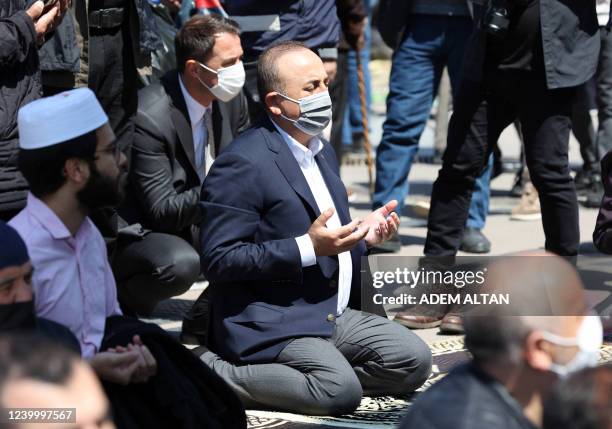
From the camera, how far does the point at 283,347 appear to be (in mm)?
4504

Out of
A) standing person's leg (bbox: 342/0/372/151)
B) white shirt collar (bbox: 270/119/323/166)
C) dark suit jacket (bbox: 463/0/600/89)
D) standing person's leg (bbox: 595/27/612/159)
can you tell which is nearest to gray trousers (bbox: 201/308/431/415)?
white shirt collar (bbox: 270/119/323/166)

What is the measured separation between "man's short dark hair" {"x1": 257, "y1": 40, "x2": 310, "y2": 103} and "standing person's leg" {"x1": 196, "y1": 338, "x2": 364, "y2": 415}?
94cm

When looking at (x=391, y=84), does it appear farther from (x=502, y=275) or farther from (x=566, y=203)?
(x=502, y=275)

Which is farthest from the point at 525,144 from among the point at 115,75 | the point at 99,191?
the point at 99,191

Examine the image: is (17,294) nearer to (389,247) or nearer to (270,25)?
(270,25)

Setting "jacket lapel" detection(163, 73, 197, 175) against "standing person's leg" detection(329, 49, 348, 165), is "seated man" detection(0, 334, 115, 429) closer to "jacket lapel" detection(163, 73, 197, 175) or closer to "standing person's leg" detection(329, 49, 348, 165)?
"jacket lapel" detection(163, 73, 197, 175)

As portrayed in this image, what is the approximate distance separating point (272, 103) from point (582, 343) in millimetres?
2205

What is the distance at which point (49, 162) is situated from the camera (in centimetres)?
348

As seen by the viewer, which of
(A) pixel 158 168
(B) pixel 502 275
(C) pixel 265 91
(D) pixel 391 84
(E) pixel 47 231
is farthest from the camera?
(D) pixel 391 84

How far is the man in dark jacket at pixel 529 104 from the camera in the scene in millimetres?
5523

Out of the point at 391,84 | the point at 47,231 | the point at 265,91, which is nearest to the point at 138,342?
the point at 47,231

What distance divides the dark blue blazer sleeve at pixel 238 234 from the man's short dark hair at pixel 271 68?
33 cm

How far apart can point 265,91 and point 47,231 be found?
1.49 m

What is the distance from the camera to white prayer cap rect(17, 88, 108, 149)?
3475mm
